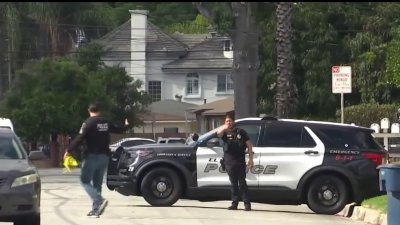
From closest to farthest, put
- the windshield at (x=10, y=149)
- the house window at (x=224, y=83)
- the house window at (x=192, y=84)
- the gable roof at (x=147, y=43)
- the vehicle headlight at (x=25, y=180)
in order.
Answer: the vehicle headlight at (x=25, y=180) < the windshield at (x=10, y=149) < the gable roof at (x=147, y=43) < the house window at (x=192, y=84) < the house window at (x=224, y=83)

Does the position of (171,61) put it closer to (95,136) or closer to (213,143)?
(213,143)

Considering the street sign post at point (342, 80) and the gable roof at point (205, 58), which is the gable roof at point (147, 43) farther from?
the street sign post at point (342, 80)

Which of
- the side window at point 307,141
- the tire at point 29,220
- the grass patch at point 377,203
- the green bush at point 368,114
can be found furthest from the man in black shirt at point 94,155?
the green bush at point 368,114

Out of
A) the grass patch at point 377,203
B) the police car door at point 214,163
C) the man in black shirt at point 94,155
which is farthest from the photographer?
the police car door at point 214,163

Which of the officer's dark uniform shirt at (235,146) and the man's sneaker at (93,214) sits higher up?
the officer's dark uniform shirt at (235,146)

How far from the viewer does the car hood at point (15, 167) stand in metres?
14.5

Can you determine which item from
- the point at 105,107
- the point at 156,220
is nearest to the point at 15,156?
the point at 156,220

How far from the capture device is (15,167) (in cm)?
1475

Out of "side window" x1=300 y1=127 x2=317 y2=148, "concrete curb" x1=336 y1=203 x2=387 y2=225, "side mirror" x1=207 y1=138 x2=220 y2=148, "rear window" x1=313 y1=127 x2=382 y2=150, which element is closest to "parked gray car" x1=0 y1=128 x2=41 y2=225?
"side mirror" x1=207 y1=138 x2=220 y2=148

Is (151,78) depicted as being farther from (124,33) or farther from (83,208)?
(83,208)

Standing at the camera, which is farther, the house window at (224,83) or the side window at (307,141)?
the house window at (224,83)

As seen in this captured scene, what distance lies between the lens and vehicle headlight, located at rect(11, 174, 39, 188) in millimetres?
14356

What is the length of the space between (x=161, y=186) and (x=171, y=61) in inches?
1956

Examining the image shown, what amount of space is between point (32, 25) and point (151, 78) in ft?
42.5
